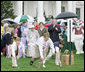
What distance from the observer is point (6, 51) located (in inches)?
676

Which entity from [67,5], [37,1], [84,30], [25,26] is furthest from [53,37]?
[67,5]

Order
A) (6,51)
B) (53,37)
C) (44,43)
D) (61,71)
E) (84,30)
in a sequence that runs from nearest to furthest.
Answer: (61,71) < (44,43) < (53,37) < (6,51) < (84,30)

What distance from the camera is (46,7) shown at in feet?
173

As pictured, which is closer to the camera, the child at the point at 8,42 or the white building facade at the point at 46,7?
the child at the point at 8,42

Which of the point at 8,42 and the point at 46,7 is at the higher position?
the point at 8,42

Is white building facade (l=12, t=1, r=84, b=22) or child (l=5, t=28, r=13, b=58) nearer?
child (l=5, t=28, r=13, b=58)

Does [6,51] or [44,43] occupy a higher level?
[44,43]

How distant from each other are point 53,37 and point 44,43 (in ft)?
10.9

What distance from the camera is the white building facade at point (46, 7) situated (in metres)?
46.9

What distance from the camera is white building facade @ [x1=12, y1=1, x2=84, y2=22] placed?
46.9 meters

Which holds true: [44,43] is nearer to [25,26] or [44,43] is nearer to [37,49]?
[37,49]

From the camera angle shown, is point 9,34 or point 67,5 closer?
point 9,34

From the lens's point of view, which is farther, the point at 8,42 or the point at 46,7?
the point at 46,7

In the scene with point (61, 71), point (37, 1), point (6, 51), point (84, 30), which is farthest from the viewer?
point (37, 1)
